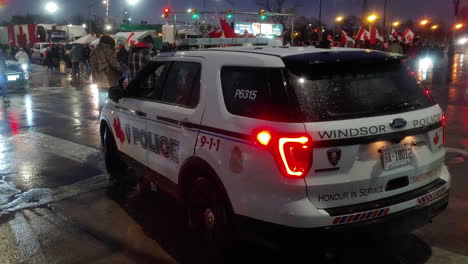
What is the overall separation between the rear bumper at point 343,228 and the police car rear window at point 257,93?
0.78 m

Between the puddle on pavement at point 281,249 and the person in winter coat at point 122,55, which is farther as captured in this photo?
the person in winter coat at point 122,55

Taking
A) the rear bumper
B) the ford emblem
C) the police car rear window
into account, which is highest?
the police car rear window

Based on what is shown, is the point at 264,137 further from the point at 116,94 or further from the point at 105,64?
the point at 105,64

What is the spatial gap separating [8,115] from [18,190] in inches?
270

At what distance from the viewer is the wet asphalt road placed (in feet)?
13.0

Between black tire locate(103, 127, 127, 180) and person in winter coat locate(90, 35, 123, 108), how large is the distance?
2.92 metres

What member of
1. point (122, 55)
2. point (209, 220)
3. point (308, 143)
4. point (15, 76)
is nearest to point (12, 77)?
point (15, 76)

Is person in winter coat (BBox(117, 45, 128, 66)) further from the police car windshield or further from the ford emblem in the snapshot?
the ford emblem

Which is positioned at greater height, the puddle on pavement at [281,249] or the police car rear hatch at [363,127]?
the police car rear hatch at [363,127]

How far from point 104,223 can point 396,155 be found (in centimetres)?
316

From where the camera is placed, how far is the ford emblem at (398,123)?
3.26 meters

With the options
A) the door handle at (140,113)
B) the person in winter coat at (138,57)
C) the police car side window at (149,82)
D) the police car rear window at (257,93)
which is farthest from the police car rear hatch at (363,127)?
the person in winter coat at (138,57)

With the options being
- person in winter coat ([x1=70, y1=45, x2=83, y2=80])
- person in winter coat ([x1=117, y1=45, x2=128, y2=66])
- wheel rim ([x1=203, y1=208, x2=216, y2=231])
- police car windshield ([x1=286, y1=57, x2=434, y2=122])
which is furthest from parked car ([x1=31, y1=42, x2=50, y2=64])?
police car windshield ([x1=286, y1=57, x2=434, y2=122])

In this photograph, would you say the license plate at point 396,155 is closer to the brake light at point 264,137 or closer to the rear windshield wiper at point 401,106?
the rear windshield wiper at point 401,106
